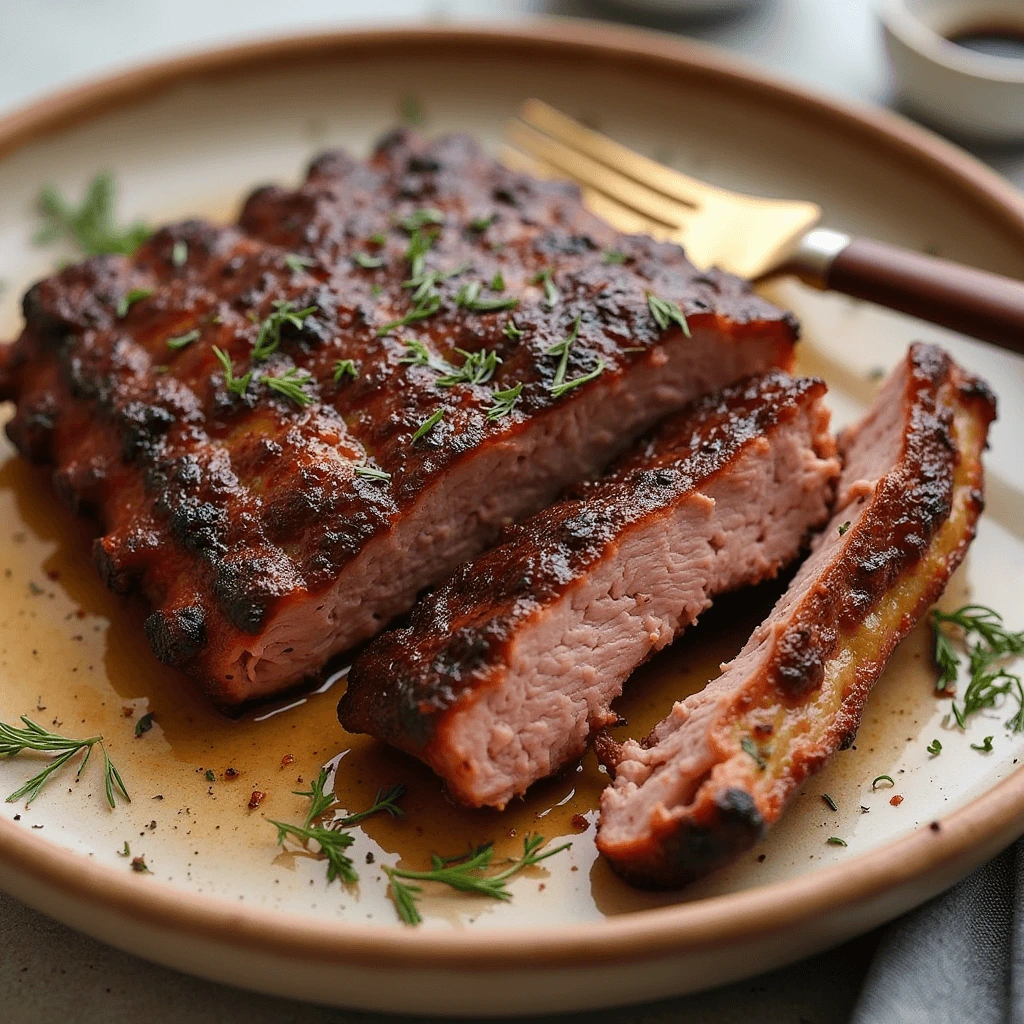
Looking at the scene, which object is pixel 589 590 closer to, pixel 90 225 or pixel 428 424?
pixel 428 424

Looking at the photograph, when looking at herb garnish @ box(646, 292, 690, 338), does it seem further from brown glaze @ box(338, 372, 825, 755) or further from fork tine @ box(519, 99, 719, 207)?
fork tine @ box(519, 99, 719, 207)

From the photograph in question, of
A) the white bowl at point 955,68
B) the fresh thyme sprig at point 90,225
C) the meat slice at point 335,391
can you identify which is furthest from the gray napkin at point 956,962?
the fresh thyme sprig at point 90,225

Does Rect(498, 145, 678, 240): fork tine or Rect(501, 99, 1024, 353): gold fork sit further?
Rect(498, 145, 678, 240): fork tine

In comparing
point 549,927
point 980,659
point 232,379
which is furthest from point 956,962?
point 232,379

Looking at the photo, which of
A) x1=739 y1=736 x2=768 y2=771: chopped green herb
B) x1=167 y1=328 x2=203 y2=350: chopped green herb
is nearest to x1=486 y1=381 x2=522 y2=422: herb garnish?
x1=167 y1=328 x2=203 y2=350: chopped green herb

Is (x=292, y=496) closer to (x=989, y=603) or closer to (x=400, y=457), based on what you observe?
(x=400, y=457)

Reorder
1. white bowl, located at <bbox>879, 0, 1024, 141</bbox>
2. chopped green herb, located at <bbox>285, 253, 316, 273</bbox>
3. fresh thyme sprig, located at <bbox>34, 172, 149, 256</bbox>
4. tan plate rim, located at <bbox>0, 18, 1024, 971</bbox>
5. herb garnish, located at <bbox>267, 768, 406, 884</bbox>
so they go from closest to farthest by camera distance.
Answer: tan plate rim, located at <bbox>0, 18, 1024, 971</bbox>
herb garnish, located at <bbox>267, 768, 406, 884</bbox>
chopped green herb, located at <bbox>285, 253, 316, 273</bbox>
fresh thyme sprig, located at <bbox>34, 172, 149, 256</bbox>
white bowl, located at <bbox>879, 0, 1024, 141</bbox>
